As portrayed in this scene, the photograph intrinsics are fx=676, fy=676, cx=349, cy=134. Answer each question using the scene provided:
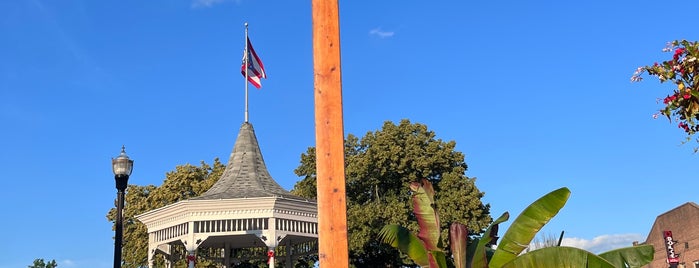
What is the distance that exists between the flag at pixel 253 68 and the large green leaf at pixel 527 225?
14086mm

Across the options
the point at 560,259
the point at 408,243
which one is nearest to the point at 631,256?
the point at 560,259

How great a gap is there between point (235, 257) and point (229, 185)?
4.42 m

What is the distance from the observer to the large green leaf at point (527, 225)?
10.1 m

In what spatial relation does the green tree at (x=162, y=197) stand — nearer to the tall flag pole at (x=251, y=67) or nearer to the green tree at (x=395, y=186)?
the green tree at (x=395, y=186)

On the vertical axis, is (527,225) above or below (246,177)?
below

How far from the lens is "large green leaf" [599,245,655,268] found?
36.2 feet

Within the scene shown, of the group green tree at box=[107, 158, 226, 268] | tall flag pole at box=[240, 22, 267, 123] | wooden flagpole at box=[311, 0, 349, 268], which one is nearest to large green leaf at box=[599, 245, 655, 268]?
wooden flagpole at box=[311, 0, 349, 268]

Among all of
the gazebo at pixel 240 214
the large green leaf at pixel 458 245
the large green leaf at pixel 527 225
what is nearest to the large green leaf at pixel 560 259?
the large green leaf at pixel 527 225

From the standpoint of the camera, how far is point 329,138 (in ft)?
16.5

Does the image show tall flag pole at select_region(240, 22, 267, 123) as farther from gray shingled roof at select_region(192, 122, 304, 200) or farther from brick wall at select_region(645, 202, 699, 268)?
brick wall at select_region(645, 202, 699, 268)

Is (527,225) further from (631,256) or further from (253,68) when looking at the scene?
(253,68)

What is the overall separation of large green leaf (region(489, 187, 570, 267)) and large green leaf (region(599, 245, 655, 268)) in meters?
1.55

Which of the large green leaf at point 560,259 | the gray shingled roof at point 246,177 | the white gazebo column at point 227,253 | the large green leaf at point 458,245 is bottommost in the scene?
the large green leaf at point 560,259

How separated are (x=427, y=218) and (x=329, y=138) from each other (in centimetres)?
686
